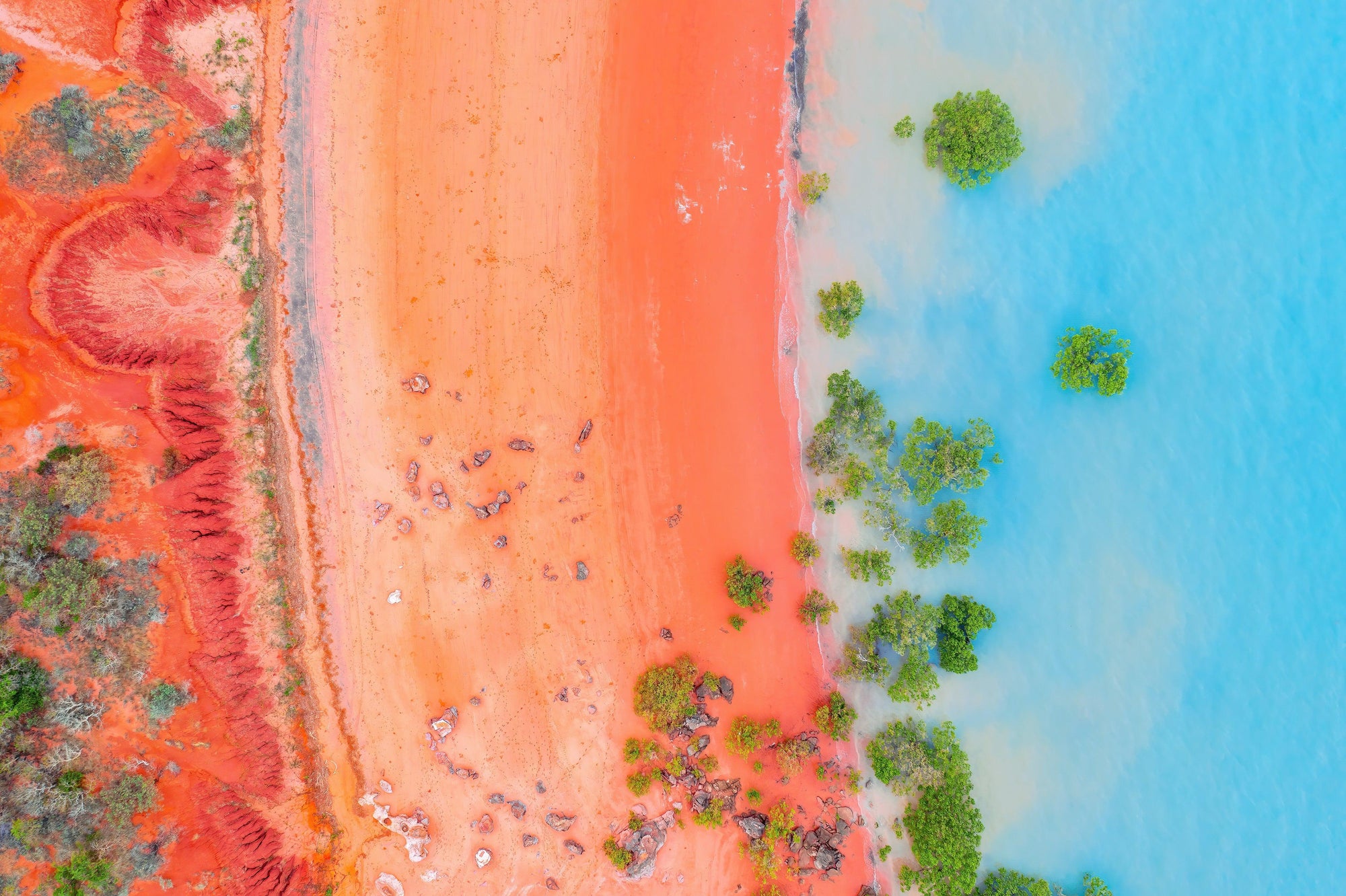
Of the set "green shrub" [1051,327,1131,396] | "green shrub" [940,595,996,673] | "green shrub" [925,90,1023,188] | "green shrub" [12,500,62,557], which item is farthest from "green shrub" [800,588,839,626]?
"green shrub" [12,500,62,557]

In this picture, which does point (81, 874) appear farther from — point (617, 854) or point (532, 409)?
point (532, 409)

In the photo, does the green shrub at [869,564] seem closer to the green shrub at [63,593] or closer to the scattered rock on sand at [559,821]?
the scattered rock on sand at [559,821]

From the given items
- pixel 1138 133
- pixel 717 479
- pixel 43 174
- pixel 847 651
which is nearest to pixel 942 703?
pixel 847 651

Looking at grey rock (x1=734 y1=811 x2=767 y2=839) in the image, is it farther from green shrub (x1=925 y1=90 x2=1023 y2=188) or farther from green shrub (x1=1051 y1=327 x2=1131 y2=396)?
green shrub (x1=925 y1=90 x2=1023 y2=188)

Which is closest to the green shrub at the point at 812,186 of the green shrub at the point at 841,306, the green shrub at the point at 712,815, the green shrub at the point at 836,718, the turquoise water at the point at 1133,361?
the turquoise water at the point at 1133,361

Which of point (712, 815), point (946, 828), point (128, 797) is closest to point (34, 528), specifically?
point (128, 797)

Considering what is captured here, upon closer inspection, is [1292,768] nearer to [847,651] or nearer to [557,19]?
[847,651]
